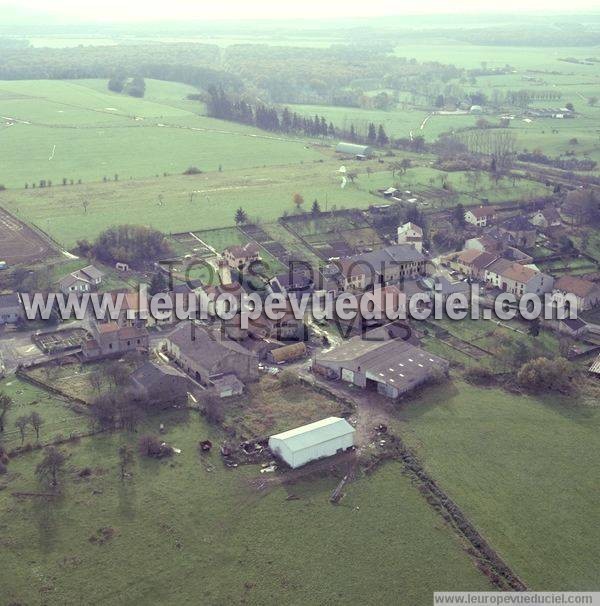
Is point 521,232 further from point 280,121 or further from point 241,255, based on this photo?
point 280,121

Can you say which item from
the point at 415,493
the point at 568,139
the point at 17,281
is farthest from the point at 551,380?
the point at 568,139

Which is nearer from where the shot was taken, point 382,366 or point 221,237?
point 382,366

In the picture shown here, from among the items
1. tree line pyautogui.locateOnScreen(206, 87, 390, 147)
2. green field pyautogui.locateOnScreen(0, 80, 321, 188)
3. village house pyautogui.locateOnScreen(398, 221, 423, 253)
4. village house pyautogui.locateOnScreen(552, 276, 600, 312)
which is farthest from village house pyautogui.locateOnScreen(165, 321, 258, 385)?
tree line pyautogui.locateOnScreen(206, 87, 390, 147)

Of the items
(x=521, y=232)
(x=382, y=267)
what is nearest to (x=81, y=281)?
(x=382, y=267)

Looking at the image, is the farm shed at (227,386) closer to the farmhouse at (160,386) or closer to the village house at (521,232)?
the farmhouse at (160,386)

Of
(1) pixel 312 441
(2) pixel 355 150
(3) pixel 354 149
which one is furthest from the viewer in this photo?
(3) pixel 354 149

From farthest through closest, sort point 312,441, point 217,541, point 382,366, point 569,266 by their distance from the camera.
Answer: point 569,266 → point 382,366 → point 312,441 → point 217,541

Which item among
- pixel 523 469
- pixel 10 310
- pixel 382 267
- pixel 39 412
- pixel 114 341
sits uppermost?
pixel 10 310
